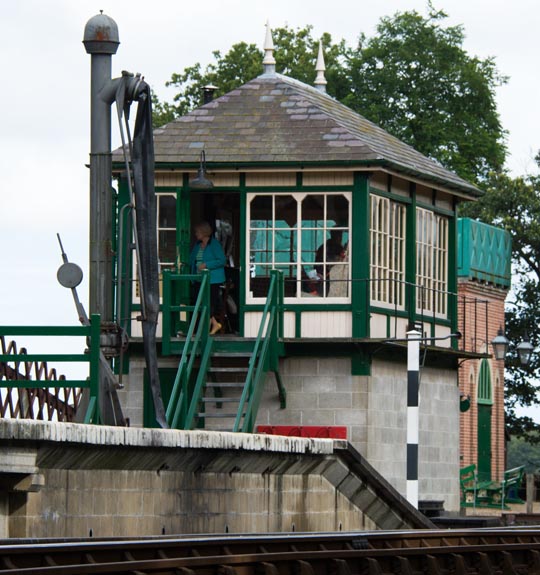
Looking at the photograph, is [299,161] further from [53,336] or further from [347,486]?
[53,336]

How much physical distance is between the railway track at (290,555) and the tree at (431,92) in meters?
43.5

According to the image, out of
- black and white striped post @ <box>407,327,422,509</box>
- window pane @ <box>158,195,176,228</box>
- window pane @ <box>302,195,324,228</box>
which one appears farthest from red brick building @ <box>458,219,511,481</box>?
black and white striped post @ <box>407,327,422,509</box>

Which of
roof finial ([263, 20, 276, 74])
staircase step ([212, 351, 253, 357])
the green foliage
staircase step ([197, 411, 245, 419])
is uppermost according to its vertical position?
roof finial ([263, 20, 276, 74])

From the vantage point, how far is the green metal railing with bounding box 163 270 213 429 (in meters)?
25.0

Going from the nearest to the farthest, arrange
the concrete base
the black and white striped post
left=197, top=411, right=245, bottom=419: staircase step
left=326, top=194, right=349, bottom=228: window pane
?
the concrete base, the black and white striped post, left=197, top=411, right=245, bottom=419: staircase step, left=326, top=194, right=349, bottom=228: window pane

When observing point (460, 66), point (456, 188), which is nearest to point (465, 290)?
point (456, 188)

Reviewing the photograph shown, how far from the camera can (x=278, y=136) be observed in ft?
91.9

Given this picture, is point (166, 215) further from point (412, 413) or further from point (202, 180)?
point (412, 413)

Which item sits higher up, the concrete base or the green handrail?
the green handrail

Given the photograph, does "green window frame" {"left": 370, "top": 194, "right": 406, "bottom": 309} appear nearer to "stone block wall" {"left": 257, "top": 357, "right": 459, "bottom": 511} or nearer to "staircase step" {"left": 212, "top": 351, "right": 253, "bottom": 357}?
"stone block wall" {"left": 257, "top": 357, "right": 459, "bottom": 511}

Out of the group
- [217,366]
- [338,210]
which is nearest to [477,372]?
[338,210]

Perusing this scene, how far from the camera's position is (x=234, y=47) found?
205 feet

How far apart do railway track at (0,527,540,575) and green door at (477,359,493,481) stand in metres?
25.8

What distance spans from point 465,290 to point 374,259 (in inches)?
645
